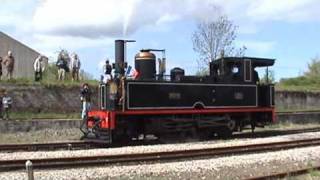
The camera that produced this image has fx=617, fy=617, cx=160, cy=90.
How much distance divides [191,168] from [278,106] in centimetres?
2524

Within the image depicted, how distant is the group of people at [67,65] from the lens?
29844mm

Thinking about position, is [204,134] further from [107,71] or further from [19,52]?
[19,52]

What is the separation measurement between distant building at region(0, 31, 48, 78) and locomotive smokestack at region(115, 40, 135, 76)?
85.8ft

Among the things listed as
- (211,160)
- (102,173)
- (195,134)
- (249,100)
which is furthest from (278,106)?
(102,173)

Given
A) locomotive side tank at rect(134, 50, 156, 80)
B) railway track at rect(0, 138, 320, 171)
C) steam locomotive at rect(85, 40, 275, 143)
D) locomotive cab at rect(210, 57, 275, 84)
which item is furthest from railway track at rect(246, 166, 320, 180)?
locomotive cab at rect(210, 57, 275, 84)

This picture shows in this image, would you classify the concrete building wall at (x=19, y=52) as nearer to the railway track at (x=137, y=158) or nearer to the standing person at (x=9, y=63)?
the standing person at (x=9, y=63)

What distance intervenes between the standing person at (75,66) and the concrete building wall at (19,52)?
48.4 feet

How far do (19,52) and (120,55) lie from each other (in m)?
29.0

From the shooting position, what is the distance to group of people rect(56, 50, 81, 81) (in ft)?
97.9

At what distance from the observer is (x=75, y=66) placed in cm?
3038

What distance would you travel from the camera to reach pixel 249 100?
928 inches

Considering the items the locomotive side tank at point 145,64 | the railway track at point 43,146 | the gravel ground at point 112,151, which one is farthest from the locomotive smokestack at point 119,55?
the gravel ground at point 112,151

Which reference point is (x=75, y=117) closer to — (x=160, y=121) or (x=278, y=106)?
(x=160, y=121)

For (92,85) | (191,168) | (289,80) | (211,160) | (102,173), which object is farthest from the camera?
(289,80)
